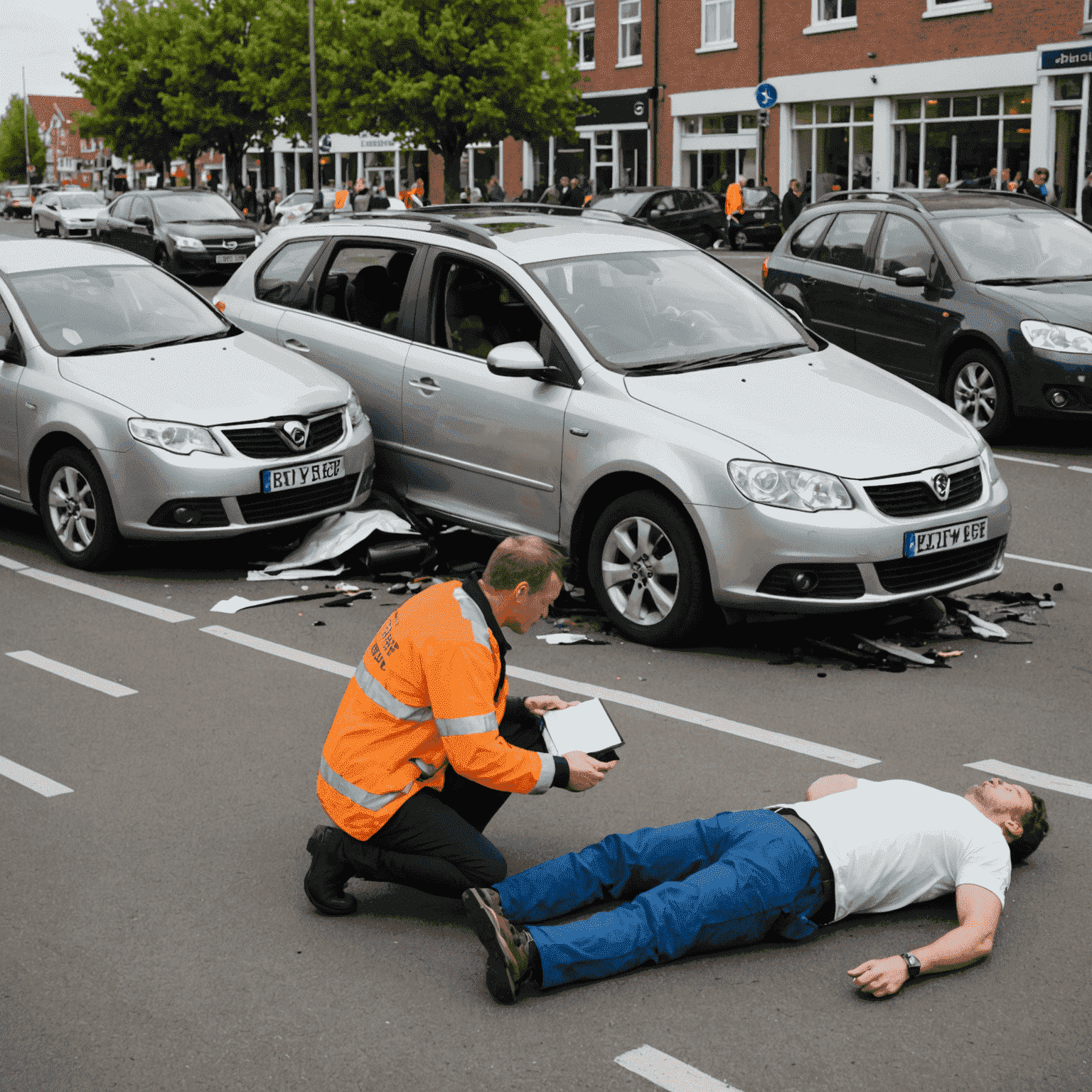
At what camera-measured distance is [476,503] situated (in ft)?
25.8

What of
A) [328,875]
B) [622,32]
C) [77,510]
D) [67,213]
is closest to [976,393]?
[77,510]

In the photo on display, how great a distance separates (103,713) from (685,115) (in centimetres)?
3950

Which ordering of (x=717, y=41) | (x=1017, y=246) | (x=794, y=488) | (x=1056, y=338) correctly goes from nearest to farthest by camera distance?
(x=794, y=488)
(x=1056, y=338)
(x=1017, y=246)
(x=717, y=41)

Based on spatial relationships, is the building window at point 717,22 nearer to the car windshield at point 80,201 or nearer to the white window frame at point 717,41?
the white window frame at point 717,41

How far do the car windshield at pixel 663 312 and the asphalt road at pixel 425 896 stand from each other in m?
1.41

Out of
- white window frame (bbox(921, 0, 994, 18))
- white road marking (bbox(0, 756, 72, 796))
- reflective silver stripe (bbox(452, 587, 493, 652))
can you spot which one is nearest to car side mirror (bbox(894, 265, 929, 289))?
white road marking (bbox(0, 756, 72, 796))

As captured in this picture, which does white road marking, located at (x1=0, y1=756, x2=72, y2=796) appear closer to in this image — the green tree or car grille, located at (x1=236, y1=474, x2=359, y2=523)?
car grille, located at (x1=236, y1=474, x2=359, y2=523)

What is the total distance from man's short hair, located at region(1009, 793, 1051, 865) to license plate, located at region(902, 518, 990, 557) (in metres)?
2.26

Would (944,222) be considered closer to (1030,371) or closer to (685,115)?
(1030,371)

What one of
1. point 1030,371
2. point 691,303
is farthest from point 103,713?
point 1030,371

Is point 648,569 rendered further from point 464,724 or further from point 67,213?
point 67,213

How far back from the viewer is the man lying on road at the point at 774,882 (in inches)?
146

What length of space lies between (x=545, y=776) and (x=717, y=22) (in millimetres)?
40067

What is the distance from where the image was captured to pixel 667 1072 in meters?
3.36
